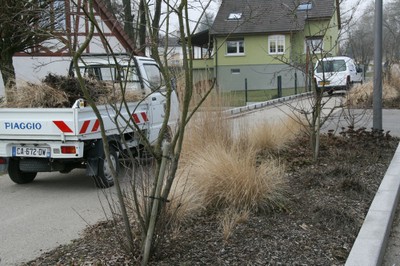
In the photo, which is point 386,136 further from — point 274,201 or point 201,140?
point 274,201

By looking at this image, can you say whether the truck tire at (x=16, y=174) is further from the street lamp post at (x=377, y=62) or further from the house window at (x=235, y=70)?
the house window at (x=235, y=70)

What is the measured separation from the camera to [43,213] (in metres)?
5.72

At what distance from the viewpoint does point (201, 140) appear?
702cm

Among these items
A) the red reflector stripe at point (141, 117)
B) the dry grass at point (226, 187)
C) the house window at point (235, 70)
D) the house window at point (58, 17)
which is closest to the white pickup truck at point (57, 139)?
the red reflector stripe at point (141, 117)

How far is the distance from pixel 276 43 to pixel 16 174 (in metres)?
34.3

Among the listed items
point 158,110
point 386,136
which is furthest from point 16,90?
point 386,136

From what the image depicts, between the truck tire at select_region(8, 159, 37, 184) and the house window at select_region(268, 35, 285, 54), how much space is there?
33.6 meters

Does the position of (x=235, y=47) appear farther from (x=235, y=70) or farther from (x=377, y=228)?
(x=377, y=228)

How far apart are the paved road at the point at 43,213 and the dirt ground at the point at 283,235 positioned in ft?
1.14

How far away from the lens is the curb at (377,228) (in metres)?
3.71

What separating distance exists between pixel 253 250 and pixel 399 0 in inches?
1346

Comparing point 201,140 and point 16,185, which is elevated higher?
point 201,140

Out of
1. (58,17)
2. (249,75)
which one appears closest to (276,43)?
(249,75)

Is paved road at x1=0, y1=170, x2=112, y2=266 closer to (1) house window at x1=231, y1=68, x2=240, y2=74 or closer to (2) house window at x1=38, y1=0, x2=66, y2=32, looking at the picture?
(2) house window at x1=38, y1=0, x2=66, y2=32
